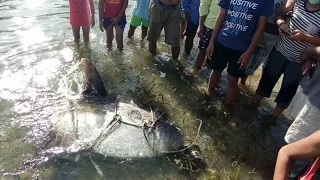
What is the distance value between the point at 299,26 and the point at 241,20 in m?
0.69

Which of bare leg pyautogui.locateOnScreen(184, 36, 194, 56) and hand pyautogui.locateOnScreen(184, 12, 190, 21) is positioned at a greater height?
hand pyautogui.locateOnScreen(184, 12, 190, 21)

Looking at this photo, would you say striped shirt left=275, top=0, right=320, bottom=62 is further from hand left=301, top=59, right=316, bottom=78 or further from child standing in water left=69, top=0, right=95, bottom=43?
child standing in water left=69, top=0, right=95, bottom=43

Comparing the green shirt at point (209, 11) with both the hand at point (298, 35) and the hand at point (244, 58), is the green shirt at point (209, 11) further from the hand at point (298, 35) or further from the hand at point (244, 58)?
the hand at point (298, 35)

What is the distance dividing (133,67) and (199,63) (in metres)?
1.31

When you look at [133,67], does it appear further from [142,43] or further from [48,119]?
[48,119]

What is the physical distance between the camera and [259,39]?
3553 mm

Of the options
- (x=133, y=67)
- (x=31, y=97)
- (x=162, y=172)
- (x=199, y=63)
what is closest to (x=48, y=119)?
(x=31, y=97)

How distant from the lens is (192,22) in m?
5.44

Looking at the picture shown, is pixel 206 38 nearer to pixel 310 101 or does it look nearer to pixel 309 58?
pixel 309 58

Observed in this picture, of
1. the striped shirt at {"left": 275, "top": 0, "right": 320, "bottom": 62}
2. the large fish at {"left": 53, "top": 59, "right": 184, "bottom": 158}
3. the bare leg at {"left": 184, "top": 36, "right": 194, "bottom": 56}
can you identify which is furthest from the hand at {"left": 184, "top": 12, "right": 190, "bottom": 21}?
the large fish at {"left": 53, "top": 59, "right": 184, "bottom": 158}

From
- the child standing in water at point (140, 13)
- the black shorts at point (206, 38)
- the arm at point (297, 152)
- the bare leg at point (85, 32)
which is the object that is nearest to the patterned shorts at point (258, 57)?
the black shorts at point (206, 38)

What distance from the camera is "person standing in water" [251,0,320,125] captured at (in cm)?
300

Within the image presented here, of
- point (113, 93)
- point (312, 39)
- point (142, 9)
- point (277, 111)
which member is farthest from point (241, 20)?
point (142, 9)

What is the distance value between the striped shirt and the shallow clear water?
49.4 inches
